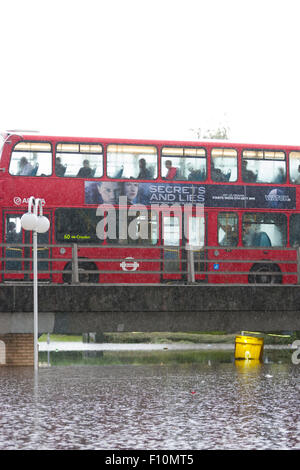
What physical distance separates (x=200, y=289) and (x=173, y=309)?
69cm

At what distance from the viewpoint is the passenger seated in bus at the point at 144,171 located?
27.4 metres

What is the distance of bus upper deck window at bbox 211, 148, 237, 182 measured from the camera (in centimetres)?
2791

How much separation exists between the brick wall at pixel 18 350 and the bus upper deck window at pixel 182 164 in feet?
19.7

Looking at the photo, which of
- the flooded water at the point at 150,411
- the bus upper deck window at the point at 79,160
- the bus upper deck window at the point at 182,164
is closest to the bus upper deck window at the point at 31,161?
the bus upper deck window at the point at 79,160

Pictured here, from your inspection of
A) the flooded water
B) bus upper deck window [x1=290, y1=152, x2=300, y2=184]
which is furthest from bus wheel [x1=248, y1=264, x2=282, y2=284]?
the flooded water

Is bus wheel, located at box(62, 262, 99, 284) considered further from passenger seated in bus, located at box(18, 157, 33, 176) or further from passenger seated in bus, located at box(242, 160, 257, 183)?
passenger seated in bus, located at box(242, 160, 257, 183)

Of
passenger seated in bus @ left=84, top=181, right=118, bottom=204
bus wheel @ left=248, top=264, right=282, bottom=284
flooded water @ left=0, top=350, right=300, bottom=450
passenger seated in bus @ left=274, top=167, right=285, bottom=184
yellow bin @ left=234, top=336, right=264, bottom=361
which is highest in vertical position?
passenger seated in bus @ left=274, top=167, right=285, bottom=184

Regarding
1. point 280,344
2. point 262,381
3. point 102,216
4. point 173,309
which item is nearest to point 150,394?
point 173,309

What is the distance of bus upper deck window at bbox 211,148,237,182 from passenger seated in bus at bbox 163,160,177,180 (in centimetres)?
111

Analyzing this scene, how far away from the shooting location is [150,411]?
13.8 metres

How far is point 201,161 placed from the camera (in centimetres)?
2791

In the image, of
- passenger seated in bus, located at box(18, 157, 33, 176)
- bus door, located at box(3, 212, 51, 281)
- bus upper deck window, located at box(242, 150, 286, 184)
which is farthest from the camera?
bus upper deck window, located at box(242, 150, 286, 184)

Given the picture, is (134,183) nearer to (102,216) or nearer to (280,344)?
(102,216)

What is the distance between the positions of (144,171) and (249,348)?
285 inches
